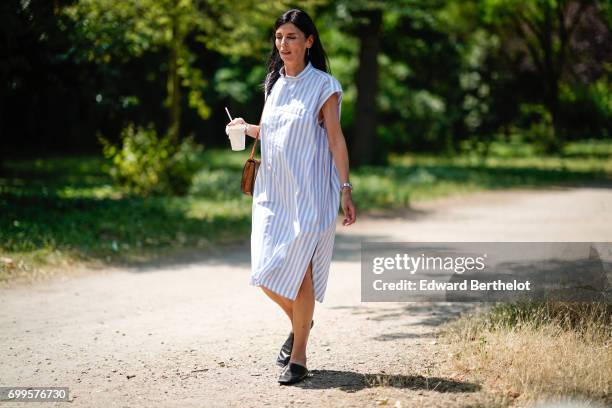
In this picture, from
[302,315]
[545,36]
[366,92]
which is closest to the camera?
[302,315]

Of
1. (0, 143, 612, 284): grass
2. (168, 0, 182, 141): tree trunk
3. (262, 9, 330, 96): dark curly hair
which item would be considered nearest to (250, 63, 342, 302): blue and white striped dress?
(262, 9, 330, 96): dark curly hair

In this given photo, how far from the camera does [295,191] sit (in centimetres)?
478

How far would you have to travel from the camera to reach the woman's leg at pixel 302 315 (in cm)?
484

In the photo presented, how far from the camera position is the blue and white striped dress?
474 centimetres

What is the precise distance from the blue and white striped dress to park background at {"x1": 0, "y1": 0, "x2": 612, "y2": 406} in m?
0.83

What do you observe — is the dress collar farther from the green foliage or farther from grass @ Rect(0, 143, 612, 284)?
the green foliage

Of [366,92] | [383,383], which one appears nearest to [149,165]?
[366,92]

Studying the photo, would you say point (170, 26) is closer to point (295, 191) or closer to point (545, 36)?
point (295, 191)

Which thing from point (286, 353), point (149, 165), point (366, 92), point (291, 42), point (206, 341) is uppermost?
point (366, 92)

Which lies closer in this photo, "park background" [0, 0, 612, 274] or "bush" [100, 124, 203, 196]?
"park background" [0, 0, 612, 274]

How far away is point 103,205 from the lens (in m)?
12.6

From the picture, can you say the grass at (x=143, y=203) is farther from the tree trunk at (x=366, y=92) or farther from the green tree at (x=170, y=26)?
the green tree at (x=170, y=26)

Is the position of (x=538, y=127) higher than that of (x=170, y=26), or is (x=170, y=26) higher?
(x=170, y=26)

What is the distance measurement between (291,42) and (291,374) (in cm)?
199
